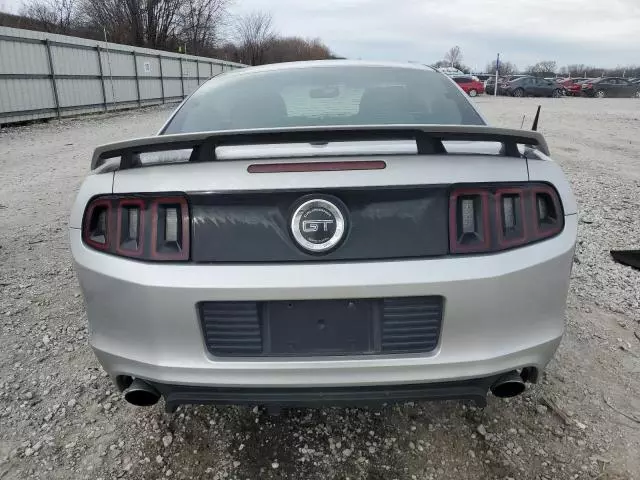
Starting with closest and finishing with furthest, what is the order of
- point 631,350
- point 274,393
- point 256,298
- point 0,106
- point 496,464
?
point 256,298 → point 274,393 → point 496,464 → point 631,350 → point 0,106

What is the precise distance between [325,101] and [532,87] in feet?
123

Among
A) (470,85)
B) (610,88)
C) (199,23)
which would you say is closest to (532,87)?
(470,85)

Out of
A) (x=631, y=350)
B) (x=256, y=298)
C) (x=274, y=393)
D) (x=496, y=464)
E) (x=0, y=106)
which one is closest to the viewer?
(x=256, y=298)

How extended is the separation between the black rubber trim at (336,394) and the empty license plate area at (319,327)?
5.2 inches

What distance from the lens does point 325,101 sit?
272 cm

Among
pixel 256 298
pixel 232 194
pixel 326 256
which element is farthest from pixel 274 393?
pixel 232 194

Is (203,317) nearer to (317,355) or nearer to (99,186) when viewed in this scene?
(317,355)

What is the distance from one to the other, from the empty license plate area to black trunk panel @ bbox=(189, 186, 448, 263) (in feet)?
0.50

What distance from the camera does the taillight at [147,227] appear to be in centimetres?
161

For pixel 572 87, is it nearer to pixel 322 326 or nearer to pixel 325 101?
pixel 325 101

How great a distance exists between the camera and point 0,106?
501 inches

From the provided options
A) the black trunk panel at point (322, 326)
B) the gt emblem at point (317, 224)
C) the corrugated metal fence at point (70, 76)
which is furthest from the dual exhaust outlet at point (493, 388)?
the corrugated metal fence at point (70, 76)

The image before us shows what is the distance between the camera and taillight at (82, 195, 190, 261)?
1613 millimetres

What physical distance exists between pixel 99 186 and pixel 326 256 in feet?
2.65
